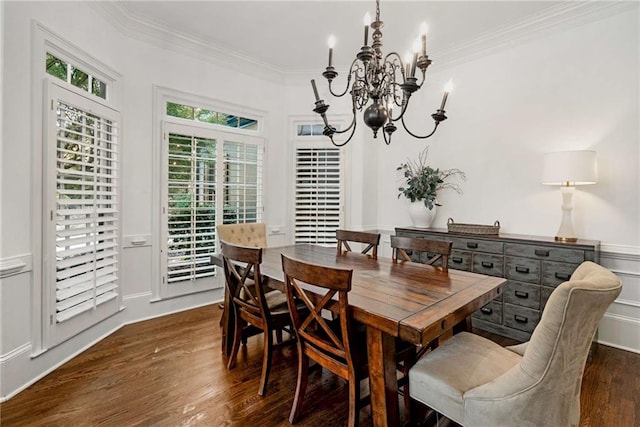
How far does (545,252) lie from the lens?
9.21 ft

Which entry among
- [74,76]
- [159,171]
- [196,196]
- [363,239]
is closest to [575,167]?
[363,239]

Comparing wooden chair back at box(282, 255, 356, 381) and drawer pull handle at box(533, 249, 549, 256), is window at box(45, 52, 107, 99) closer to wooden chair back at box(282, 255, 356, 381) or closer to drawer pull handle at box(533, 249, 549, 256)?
wooden chair back at box(282, 255, 356, 381)

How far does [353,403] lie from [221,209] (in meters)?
2.93

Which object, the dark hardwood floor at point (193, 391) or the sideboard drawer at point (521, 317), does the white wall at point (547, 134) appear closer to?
the sideboard drawer at point (521, 317)

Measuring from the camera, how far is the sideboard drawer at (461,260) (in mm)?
3281

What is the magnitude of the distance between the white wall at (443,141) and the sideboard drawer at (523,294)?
0.73 m

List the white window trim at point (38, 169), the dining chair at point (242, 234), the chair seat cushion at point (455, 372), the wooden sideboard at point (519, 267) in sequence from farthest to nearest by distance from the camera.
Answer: the dining chair at point (242, 234) < the wooden sideboard at point (519, 267) < the white window trim at point (38, 169) < the chair seat cushion at point (455, 372)

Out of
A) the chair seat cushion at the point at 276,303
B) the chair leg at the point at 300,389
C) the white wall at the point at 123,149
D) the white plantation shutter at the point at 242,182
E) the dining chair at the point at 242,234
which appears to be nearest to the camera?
the chair leg at the point at 300,389

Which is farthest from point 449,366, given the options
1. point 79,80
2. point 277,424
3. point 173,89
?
point 173,89

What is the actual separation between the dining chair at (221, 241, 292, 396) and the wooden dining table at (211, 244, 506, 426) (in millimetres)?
148

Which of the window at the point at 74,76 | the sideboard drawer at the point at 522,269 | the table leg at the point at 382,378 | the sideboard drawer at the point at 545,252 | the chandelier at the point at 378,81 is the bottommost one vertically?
the table leg at the point at 382,378

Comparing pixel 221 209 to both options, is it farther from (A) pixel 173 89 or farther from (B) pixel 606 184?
(B) pixel 606 184

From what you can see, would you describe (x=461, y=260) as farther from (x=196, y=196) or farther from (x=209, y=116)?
(x=209, y=116)

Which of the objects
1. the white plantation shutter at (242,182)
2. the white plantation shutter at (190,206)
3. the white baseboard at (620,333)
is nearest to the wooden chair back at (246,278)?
the white plantation shutter at (190,206)
